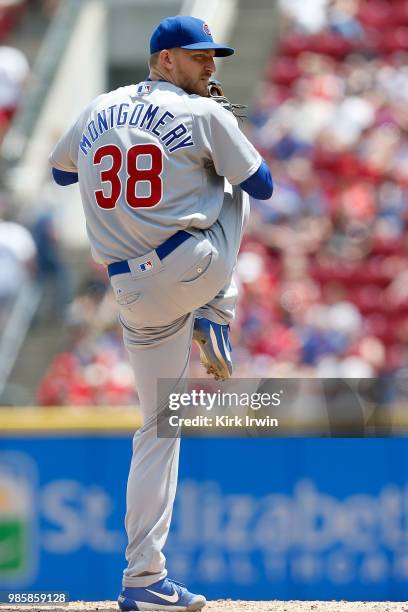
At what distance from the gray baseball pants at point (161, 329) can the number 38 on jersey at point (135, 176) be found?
161 mm

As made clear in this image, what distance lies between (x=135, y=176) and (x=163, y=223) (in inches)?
6.4

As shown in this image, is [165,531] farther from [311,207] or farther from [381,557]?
[311,207]

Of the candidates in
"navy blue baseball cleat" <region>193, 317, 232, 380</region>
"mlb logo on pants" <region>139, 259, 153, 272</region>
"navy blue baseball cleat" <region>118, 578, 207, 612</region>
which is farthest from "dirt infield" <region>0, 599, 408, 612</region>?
"mlb logo on pants" <region>139, 259, 153, 272</region>

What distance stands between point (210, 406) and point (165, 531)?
0.72 m

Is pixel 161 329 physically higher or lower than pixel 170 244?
lower

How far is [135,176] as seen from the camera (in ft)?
13.0

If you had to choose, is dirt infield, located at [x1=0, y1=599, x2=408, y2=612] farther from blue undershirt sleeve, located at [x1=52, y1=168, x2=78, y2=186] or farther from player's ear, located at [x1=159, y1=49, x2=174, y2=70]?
player's ear, located at [x1=159, y1=49, x2=174, y2=70]

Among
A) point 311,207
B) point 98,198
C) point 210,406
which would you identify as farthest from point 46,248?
point 98,198

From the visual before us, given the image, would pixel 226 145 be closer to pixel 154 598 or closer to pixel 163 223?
pixel 163 223

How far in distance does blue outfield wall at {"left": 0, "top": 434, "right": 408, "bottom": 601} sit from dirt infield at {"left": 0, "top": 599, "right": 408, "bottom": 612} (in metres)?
0.25

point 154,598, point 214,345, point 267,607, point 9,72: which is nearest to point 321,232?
point 9,72

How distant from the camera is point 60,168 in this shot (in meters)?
4.32

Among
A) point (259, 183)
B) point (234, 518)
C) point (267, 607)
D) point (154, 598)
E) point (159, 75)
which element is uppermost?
point (159, 75)

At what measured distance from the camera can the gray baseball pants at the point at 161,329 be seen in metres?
3.96
